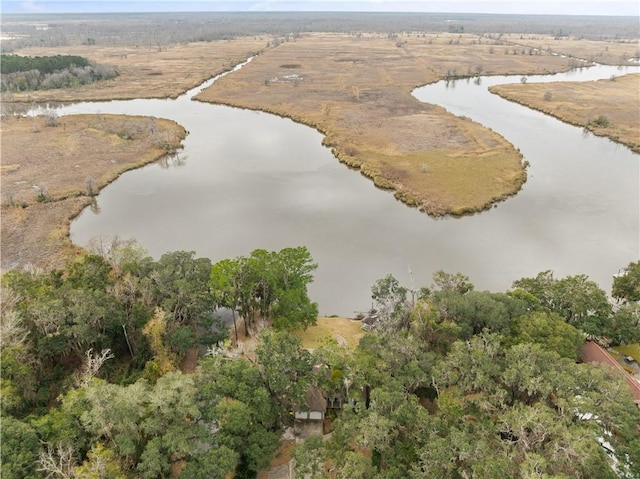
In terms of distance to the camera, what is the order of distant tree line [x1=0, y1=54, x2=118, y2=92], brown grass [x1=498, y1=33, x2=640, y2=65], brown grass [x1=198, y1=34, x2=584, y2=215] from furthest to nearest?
brown grass [x1=498, y1=33, x2=640, y2=65]
distant tree line [x1=0, y1=54, x2=118, y2=92]
brown grass [x1=198, y1=34, x2=584, y2=215]

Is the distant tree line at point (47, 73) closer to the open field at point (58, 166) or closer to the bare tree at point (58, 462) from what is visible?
the open field at point (58, 166)

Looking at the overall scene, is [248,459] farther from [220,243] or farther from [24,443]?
[220,243]

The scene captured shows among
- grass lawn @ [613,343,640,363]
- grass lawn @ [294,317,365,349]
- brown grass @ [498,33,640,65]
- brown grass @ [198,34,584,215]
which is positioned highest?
brown grass @ [498,33,640,65]

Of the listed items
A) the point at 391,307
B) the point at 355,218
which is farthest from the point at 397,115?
the point at 391,307

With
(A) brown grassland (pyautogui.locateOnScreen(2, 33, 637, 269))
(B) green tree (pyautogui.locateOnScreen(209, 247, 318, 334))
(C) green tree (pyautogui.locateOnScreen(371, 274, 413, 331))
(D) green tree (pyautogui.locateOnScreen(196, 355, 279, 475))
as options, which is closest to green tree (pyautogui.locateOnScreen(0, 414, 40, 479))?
(D) green tree (pyautogui.locateOnScreen(196, 355, 279, 475))

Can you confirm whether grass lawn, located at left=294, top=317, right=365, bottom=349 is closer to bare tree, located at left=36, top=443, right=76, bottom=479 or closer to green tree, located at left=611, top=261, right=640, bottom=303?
bare tree, located at left=36, top=443, right=76, bottom=479

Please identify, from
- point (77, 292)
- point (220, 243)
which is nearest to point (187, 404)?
point (77, 292)

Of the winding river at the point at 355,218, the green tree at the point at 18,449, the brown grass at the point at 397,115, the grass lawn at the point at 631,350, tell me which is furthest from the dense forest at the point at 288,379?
the brown grass at the point at 397,115
